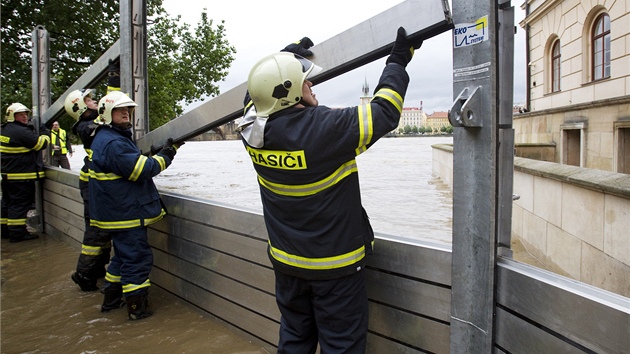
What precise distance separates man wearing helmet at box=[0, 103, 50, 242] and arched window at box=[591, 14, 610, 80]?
39.2 ft

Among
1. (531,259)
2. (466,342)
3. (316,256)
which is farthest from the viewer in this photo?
(531,259)

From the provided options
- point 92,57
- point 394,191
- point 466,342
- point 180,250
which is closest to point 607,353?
point 466,342

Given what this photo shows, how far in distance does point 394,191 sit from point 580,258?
22.6ft

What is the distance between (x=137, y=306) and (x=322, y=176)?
258 centimetres

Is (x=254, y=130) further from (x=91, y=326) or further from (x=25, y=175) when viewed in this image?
(x=25, y=175)

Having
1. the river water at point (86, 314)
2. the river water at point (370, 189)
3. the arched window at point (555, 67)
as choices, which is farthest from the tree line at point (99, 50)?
the arched window at point (555, 67)

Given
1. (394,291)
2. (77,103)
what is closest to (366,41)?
(394,291)

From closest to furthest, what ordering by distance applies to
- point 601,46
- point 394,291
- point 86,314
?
point 394,291
point 86,314
point 601,46

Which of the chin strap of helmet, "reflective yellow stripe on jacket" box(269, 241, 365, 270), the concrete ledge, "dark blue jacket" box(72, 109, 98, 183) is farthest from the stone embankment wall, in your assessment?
"dark blue jacket" box(72, 109, 98, 183)

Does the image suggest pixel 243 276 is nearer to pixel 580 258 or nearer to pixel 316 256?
pixel 316 256

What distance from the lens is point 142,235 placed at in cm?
383

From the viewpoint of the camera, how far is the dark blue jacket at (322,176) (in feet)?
6.21

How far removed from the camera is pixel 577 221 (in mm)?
4438

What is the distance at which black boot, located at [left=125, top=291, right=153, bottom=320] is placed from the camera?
3.78m
